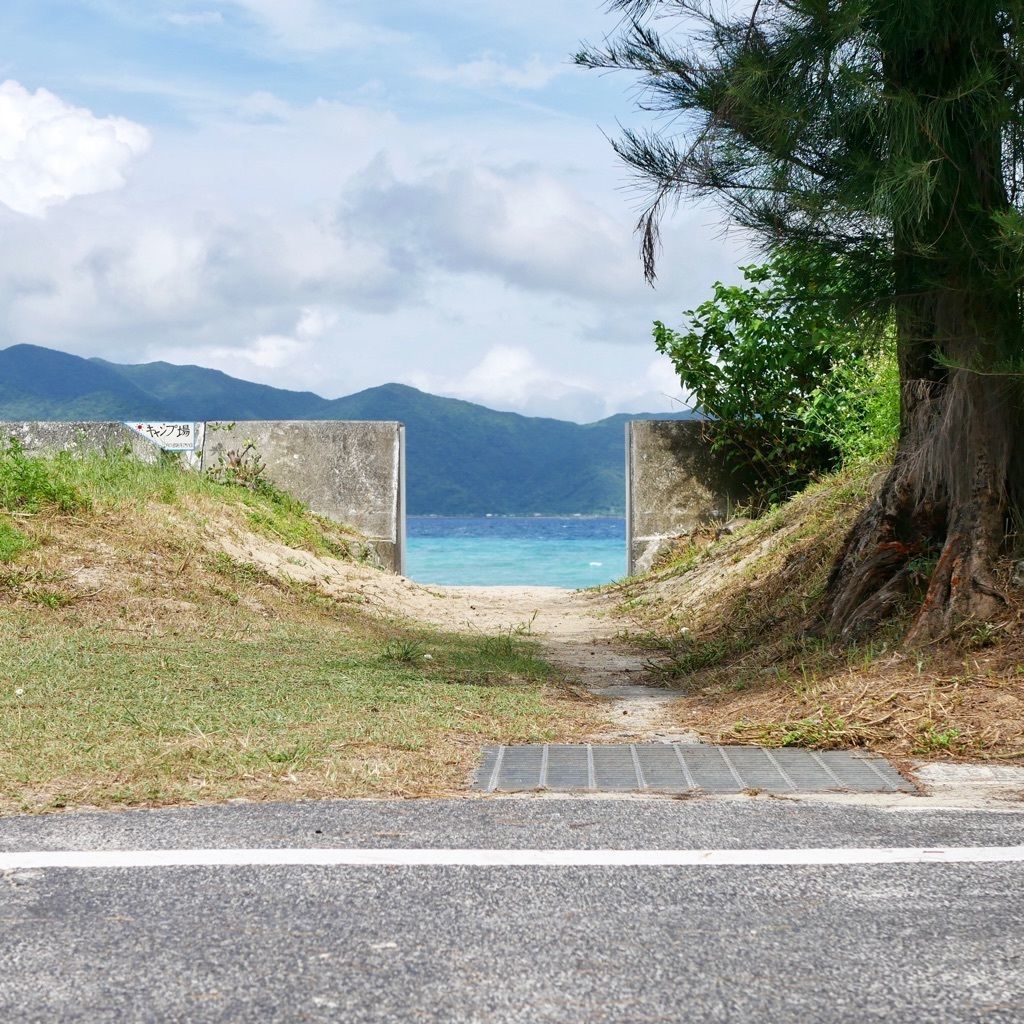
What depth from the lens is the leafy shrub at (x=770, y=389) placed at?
42.3 feet

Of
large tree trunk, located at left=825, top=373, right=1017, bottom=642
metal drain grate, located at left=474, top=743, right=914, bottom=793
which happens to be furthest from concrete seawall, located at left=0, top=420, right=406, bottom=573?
metal drain grate, located at left=474, top=743, right=914, bottom=793

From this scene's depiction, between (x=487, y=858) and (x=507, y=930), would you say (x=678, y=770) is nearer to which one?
(x=487, y=858)

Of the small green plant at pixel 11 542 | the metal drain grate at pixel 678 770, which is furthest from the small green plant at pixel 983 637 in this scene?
the small green plant at pixel 11 542

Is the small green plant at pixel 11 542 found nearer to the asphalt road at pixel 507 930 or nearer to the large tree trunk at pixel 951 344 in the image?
the asphalt road at pixel 507 930

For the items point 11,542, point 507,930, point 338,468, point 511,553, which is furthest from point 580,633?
point 511,553

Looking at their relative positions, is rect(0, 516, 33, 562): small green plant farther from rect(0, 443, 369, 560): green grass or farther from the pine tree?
the pine tree

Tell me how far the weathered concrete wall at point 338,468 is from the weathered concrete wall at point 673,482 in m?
3.04

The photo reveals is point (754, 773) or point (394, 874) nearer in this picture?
point (394, 874)

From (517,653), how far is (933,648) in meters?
3.13

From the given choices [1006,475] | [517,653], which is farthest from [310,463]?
[1006,475]

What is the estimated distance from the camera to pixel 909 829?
142 inches

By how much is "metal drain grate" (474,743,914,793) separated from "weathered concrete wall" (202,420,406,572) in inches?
398

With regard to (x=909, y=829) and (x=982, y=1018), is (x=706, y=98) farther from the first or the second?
(x=982, y=1018)

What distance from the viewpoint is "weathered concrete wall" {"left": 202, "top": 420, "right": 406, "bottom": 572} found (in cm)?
1473
